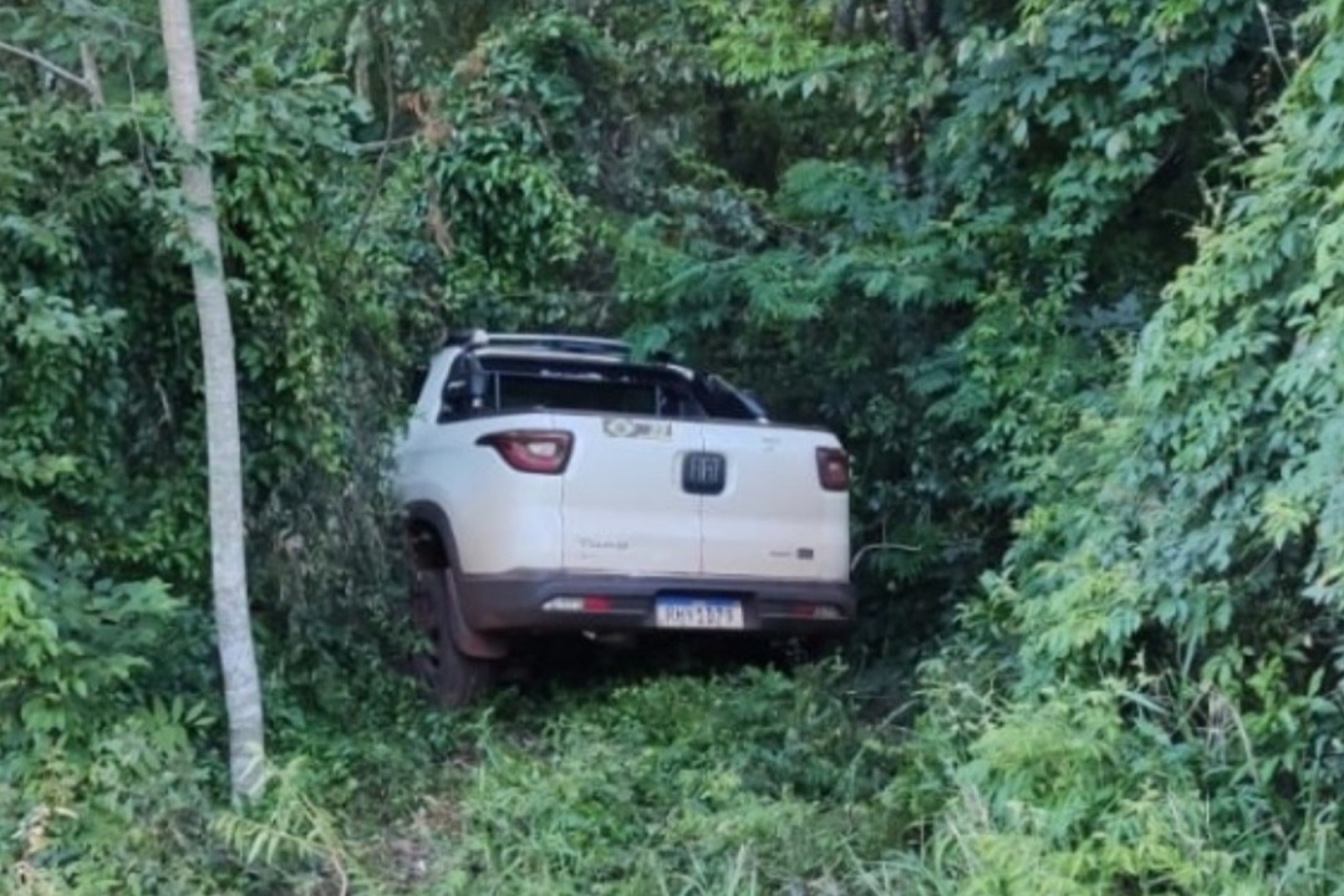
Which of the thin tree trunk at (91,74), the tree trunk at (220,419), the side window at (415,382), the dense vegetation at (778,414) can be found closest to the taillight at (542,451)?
the dense vegetation at (778,414)

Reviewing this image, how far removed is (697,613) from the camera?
772cm

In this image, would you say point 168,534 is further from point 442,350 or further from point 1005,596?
point 1005,596

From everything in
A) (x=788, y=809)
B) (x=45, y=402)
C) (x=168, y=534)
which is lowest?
(x=788, y=809)

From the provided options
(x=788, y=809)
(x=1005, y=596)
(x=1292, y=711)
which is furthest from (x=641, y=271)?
(x=1292, y=711)

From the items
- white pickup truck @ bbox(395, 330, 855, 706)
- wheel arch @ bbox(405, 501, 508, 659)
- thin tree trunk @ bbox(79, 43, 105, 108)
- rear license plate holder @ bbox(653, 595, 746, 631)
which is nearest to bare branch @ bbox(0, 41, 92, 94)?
thin tree trunk @ bbox(79, 43, 105, 108)

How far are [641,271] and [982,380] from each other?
2027 millimetres

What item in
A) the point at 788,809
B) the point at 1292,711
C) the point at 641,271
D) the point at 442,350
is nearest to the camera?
the point at 1292,711

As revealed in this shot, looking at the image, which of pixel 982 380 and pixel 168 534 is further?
pixel 982 380

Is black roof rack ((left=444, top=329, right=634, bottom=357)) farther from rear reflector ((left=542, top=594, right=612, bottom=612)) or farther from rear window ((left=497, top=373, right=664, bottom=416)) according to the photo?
rear reflector ((left=542, top=594, right=612, bottom=612))

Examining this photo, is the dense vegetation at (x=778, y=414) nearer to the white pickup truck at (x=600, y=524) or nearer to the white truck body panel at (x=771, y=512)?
the white pickup truck at (x=600, y=524)

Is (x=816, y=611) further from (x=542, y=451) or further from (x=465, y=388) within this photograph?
(x=465, y=388)

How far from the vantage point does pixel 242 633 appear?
20.7ft

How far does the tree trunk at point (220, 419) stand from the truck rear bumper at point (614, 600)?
1.43 metres

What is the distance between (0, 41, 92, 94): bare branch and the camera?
21.1ft
